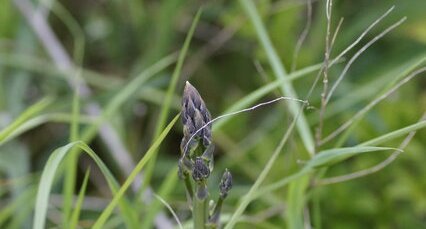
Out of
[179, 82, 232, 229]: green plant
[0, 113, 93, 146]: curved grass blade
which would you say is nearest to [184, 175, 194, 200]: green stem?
[179, 82, 232, 229]: green plant

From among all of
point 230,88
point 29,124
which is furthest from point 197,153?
point 230,88

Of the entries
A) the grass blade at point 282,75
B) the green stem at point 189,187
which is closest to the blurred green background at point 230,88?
the grass blade at point 282,75

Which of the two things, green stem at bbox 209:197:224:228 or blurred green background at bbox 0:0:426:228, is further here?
blurred green background at bbox 0:0:426:228

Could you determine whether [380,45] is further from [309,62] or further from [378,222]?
[378,222]

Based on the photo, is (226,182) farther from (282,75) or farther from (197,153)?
(282,75)

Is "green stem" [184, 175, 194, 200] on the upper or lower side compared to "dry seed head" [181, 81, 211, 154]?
lower

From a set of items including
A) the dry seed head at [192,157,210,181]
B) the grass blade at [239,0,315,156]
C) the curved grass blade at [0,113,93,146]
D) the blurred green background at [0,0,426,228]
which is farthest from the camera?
the blurred green background at [0,0,426,228]

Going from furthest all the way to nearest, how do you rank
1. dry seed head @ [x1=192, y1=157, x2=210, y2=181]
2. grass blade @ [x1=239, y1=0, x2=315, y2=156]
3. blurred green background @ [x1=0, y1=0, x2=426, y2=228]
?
1. blurred green background @ [x1=0, y1=0, x2=426, y2=228]
2. grass blade @ [x1=239, y1=0, x2=315, y2=156]
3. dry seed head @ [x1=192, y1=157, x2=210, y2=181]

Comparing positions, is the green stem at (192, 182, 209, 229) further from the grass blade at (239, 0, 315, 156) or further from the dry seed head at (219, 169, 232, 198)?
the grass blade at (239, 0, 315, 156)

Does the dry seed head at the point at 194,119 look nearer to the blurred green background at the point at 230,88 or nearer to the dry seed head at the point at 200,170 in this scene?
the dry seed head at the point at 200,170
